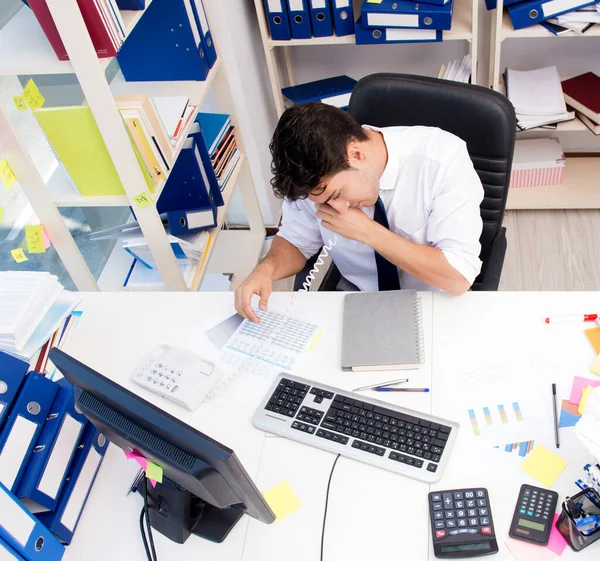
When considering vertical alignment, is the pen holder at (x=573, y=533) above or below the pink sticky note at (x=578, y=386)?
above

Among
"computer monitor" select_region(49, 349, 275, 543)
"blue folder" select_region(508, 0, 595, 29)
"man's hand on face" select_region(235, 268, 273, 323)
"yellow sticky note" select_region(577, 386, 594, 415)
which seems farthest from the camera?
"blue folder" select_region(508, 0, 595, 29)

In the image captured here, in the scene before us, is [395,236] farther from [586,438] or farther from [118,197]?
[118,197]

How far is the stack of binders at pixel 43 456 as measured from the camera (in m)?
1.24

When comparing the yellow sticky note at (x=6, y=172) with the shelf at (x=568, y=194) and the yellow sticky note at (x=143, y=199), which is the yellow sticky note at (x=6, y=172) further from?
the shelf at (x=568, y=194)

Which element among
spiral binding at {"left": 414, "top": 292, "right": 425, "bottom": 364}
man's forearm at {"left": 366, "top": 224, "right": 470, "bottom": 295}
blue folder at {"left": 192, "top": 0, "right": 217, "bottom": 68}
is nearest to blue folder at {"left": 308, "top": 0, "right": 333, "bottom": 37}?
blue folder at {"left": 192, "top": 0, "right": 217, "bottom": 68}

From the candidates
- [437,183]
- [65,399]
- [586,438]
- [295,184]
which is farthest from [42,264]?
[586,438]

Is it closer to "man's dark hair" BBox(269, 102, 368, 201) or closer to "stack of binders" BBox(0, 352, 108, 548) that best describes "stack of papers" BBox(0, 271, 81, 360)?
"stack of binders" BBox(0, 352, 108, 548)

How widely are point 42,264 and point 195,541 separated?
1.51 metres

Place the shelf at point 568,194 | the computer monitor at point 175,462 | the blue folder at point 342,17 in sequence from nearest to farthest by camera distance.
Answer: the computer monitor at point 175,462
the blue folder at point 342,17
the shelf at point 568,194

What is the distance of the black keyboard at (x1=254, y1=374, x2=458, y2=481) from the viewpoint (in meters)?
1.30

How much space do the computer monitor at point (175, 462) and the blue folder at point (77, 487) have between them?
143mm

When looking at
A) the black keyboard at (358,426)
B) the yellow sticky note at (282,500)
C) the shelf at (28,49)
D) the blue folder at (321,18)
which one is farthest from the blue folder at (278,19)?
the yellow sticky note at (282,500)

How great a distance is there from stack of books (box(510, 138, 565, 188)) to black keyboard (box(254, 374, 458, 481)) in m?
1.88

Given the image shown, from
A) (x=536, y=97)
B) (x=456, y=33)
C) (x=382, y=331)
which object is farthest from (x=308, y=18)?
(x=382, y=331)
